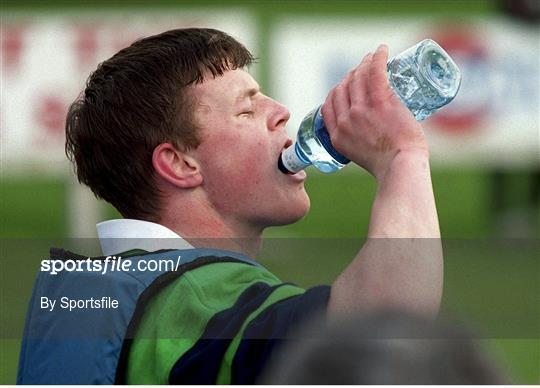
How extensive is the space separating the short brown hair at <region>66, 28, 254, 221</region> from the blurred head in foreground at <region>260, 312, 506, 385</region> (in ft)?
4.88

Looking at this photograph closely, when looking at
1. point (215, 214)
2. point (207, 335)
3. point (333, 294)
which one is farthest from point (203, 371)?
point (215, 214)

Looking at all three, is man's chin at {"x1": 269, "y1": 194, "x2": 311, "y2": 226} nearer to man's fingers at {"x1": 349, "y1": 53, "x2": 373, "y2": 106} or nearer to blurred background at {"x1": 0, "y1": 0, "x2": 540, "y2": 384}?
man's fingers at {"x1": 349, "y1": 53, "x2": 373, "y2": 106}

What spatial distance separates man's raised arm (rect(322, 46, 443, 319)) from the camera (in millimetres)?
1930

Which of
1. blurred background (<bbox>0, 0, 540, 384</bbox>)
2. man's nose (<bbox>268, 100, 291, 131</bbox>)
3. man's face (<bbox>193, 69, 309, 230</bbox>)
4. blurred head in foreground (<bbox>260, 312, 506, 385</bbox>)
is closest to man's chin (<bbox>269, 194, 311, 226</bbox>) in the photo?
man's face (<bbox>193, 69, 309, 230</bbox>)

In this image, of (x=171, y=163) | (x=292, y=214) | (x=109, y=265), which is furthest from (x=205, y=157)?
(x=109, y=265)

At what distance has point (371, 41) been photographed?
37.9ft

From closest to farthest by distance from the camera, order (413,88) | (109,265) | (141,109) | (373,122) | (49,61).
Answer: (373,122) < (109,265) < (141,109) < (413,88) < (49,61)

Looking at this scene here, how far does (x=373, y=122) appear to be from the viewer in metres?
2.08

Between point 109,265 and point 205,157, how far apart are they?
0.35m

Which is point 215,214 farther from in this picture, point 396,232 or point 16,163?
point 16,163

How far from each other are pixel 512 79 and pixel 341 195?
1927mm

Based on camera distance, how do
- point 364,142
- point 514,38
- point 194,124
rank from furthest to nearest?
1. point 514,38
2. point 194,124
3. point 364,142

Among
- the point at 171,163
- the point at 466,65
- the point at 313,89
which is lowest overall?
the point at 313,89

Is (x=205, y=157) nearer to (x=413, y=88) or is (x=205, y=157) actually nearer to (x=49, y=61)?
(x=413, y=88)
